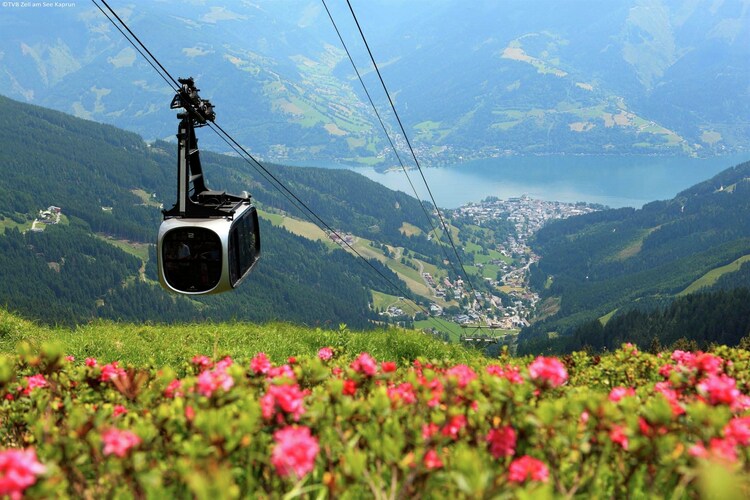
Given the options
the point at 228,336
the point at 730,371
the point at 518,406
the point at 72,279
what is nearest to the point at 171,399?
the point at 518,406

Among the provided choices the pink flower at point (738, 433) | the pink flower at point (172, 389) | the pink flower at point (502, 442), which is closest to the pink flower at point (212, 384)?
the pink flower at point (172, 389)

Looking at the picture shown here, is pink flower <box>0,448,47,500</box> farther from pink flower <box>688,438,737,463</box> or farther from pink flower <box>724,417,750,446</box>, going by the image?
pink flower <box>724,417,750,446</box>

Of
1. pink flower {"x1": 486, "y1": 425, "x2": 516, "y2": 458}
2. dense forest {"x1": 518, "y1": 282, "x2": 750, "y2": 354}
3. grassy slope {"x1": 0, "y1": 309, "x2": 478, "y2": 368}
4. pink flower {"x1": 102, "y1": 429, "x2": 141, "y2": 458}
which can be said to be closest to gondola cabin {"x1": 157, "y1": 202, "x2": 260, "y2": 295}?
grassy slope {"x1": 0, "y1": 309, "x2": 478, "y2": 368}

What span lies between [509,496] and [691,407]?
44.8 inches

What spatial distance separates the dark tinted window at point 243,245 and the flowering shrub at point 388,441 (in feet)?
32.3

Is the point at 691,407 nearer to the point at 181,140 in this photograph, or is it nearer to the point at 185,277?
the point at 185,277

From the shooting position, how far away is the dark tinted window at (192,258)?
1328 centimetres

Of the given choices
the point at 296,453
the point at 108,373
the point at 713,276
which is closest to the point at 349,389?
the point at 296,453

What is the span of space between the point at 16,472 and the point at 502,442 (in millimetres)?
2181

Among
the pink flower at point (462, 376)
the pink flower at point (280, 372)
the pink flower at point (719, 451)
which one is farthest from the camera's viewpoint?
the pink flower at point (280, 372)

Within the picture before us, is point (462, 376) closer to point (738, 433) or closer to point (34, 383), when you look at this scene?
point (738, 433)

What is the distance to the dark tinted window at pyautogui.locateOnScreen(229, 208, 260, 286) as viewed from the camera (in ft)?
45.1

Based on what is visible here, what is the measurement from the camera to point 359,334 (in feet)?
40.4

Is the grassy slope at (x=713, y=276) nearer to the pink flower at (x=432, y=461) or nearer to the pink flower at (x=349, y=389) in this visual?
the pink flower at (x=349, y=389)
